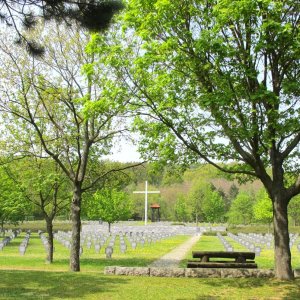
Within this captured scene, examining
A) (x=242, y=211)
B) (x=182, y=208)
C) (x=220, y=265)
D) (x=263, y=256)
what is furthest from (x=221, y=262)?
(x=182, y=208)

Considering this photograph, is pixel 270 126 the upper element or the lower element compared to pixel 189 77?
lower

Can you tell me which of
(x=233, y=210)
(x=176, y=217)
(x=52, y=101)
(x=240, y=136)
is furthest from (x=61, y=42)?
(x=176, y=217)

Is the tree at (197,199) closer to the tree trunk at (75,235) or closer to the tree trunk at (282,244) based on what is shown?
the tree trunk at (75,235)

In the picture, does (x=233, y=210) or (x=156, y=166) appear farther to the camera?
(x=233, y=210)

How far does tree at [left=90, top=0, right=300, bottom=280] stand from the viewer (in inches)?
373

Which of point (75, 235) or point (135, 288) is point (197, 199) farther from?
point (135, 288)

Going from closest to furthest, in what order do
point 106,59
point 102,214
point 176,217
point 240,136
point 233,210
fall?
point 240,136 < point 106,59 < point 102,214 < point 233,210 < point 176,217

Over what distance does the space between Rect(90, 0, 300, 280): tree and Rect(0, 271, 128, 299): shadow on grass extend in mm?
3889

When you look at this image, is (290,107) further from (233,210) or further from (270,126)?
(233,210)

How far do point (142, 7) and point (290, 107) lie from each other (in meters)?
4.65

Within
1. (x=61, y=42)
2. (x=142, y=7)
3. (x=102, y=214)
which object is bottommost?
(x=102, y=214)

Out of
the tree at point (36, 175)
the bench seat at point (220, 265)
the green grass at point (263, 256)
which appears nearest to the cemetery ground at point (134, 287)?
the bench seat at point (220, 265)

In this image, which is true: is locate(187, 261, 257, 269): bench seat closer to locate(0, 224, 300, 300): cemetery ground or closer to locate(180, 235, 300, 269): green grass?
locate(0, 224, 300, 300): cemetery ground

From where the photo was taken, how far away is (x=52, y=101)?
1584 centimetres
